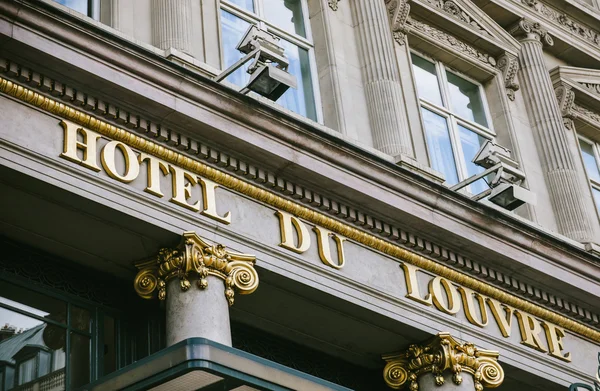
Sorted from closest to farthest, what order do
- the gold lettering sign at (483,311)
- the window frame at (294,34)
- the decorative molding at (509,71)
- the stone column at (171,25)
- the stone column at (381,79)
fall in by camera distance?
1. the stone column at (171,25)
2. the gold lettering sign at (483,311)
3. the stone column at (381,79)
4. the window frame at (294,34)
5. the decorative molding at (509,71)

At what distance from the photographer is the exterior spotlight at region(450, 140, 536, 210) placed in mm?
18438

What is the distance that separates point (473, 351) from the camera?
1719 cm

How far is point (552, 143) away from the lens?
2197 centimetres

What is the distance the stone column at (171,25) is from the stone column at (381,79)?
3195 mm

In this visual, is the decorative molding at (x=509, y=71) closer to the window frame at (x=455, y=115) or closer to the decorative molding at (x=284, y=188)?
the window frame at (x=455, y=115)

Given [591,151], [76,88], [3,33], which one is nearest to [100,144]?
[76,88]

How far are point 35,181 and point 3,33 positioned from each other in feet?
5.19

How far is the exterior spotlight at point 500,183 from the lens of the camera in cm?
1844

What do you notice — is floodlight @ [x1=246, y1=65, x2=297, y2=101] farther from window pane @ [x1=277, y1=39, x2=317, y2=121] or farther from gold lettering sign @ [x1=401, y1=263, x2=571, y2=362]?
gold lettering sign @ [x1=401, y1=263, x2=571, y2=362]

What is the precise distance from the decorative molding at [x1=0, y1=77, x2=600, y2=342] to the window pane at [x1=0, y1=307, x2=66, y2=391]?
1.31 meters

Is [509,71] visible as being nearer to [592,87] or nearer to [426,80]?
[426,80]

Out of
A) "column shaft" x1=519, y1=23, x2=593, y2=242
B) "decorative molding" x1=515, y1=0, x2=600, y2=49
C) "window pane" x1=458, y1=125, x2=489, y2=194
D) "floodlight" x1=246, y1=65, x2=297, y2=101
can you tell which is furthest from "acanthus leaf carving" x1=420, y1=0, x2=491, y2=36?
"floodlight" x1=246, y1=65, x2=297, y2=101

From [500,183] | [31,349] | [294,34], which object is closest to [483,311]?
[500,183]

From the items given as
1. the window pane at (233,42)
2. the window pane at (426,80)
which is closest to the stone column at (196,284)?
the window pane at (233,42)
